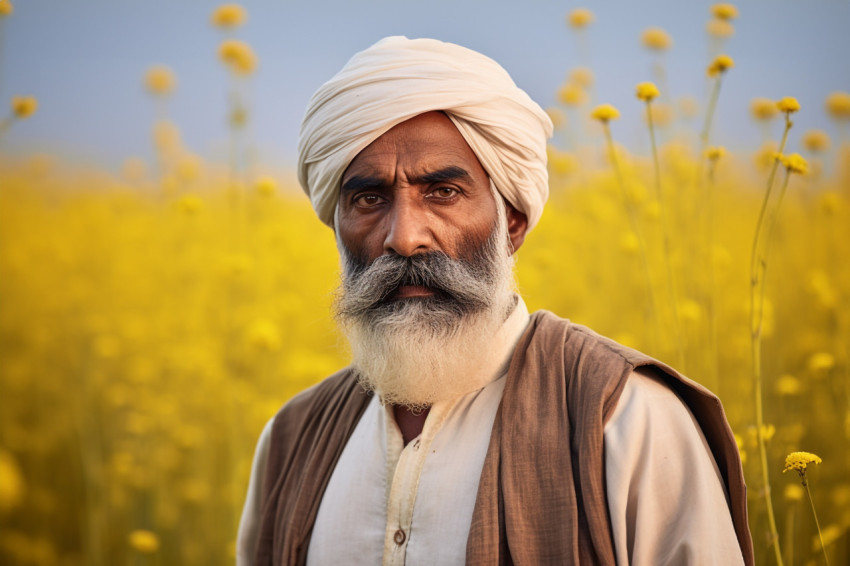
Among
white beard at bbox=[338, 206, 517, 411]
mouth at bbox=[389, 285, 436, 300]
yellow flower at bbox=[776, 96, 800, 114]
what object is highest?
yellow flower at bbox=[776, 96, 800, 114]

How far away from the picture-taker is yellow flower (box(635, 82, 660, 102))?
2072mm

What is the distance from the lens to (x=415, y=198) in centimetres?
167

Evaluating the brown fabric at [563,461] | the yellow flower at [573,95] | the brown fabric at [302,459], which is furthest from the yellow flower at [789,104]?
the yellow flower at [573,95]

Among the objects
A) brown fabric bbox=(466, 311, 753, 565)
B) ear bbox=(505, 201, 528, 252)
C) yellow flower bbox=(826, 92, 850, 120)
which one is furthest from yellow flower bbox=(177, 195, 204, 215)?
yellow flower bbox=(826, 92, 850, 120)

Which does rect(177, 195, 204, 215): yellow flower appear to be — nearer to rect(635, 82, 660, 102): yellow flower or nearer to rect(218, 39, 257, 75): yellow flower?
rect(218, 39, 257, 75): yellow flower

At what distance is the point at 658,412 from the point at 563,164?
215 centimetres

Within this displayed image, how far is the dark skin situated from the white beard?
0.06 m

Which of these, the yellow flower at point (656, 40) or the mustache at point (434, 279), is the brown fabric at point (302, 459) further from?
the yellow flower at point (656, 40)

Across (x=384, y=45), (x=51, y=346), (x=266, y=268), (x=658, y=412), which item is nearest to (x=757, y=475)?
(x=658, y=412)

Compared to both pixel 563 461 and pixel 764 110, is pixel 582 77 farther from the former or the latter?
pixel 563 461

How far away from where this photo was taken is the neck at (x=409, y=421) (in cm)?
173

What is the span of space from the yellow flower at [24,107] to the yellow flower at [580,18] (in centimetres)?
218

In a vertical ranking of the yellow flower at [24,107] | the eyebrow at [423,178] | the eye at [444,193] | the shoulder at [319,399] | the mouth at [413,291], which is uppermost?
the yellow flower at [24,107]

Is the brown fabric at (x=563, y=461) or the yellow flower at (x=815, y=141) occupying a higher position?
the yellow flower at (x=815, y=141)
